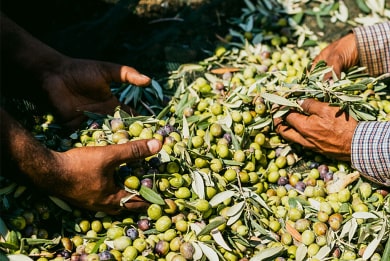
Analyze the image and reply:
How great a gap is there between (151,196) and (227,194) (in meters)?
0.50

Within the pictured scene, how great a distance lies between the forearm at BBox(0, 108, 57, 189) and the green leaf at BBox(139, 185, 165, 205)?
512 mm

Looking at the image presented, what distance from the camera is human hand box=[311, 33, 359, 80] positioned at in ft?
13.0

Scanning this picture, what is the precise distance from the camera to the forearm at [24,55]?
3.58 meters

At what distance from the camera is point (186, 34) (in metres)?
4.68

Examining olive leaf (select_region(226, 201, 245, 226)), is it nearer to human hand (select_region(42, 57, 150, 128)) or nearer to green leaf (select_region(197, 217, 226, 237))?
green leaf (select_region(197, 217, 226, 237))

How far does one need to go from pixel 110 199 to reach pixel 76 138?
0.62 metres

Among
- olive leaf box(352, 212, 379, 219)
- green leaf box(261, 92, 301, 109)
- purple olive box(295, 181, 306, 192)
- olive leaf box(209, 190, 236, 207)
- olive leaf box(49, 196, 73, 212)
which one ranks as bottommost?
purple olive box(295, 181, 306, 192)

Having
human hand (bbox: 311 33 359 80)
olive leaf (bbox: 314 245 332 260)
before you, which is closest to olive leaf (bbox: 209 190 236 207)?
olive leaf (bbox: 314 245 332 260)

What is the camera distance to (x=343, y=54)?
13.2 ft

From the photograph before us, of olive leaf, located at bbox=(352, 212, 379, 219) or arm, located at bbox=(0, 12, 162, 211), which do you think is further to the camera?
olive leaf, located at bbox=(352, 212, 379, 219)

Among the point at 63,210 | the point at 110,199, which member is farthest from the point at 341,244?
the point at 63,210

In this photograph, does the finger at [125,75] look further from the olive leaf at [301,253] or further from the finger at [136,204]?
the olive leaf at [301,253]

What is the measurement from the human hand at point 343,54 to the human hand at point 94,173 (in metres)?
1.77

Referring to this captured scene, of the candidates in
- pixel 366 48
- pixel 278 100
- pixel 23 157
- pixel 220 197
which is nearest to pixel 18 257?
pixel 23 157
